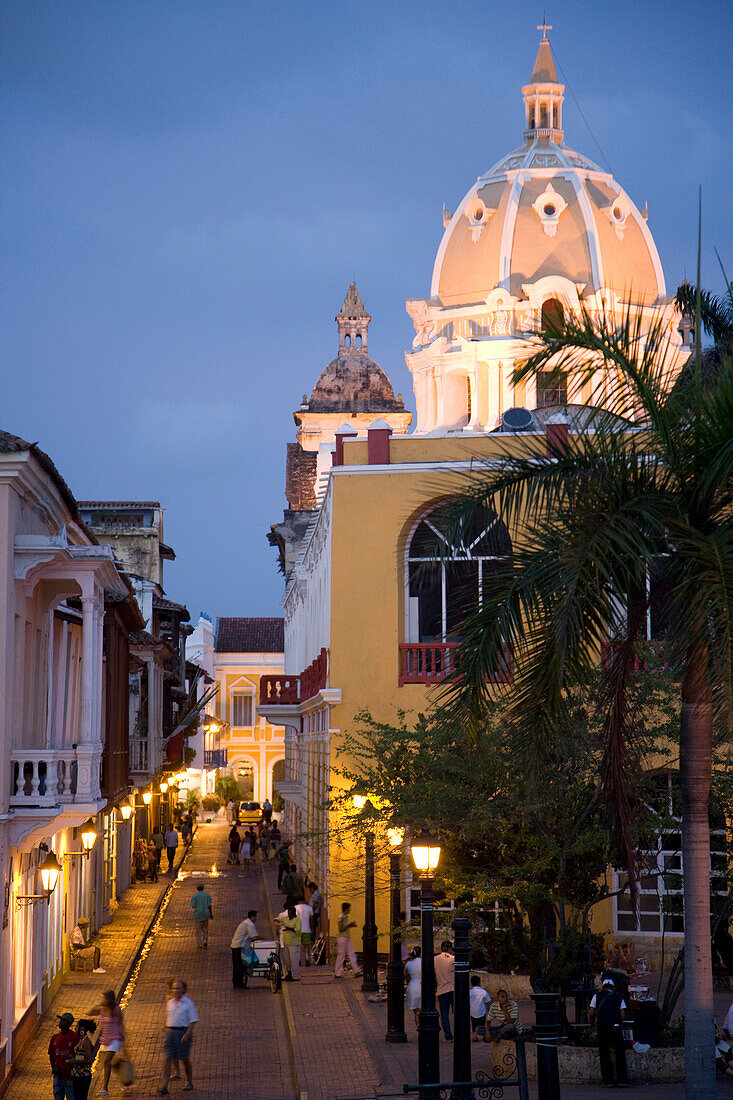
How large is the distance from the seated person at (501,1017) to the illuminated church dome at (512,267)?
89.0 ft

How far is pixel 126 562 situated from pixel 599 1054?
35.2m

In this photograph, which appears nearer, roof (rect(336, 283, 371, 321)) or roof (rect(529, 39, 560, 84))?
roof (rect(529, 39, 560, 84))

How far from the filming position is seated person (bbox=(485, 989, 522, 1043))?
53.5 ft

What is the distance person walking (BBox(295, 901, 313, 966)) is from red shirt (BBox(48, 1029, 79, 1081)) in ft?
33.9

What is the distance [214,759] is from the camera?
71.9m

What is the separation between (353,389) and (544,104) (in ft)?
59.8

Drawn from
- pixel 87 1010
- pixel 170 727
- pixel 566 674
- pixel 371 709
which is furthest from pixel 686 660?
pixel 170 727

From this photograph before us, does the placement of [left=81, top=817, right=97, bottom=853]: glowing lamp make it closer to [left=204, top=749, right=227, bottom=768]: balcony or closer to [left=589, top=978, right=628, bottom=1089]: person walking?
[left=589, top=978, right=628, bottom=1089]: person walking

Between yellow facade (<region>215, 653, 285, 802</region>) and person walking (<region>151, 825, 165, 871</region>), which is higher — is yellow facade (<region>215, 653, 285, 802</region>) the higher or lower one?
the higher one

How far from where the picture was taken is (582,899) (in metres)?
17.5

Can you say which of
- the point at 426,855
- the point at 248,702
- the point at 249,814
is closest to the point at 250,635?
the point at 248,702

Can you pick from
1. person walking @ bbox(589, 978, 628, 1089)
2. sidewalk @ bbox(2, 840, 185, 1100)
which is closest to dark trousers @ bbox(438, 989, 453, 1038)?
person walking @ bbox(589, 978, 628, 1089)

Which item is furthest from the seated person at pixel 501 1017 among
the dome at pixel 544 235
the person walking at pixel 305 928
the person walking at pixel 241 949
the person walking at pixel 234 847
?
the dome at pixel 544 235

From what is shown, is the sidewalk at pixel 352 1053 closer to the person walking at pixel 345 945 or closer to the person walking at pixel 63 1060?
the person walking at pixel 345 945
